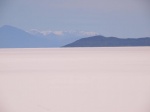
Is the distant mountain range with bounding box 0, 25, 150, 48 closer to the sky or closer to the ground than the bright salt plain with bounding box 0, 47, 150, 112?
closer to the sky

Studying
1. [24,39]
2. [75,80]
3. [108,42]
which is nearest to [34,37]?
[24,39]

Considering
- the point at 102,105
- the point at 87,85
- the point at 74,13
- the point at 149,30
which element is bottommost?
the point at 102,105

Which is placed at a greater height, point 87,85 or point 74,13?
point 74,13

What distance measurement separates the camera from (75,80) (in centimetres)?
146

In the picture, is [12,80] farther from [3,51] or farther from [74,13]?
[74,13]

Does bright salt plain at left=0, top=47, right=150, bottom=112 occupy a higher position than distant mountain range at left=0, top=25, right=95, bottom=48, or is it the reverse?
distant mountain range at left=0, top=25, right=95, bottom=48

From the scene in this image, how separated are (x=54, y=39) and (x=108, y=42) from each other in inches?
15.1

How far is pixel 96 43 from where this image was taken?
1.52 metres

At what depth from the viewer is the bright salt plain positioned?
4.72 ft

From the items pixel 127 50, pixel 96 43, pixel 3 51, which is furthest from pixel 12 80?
pixel 127 50

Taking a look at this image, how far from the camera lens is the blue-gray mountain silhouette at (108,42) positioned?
1.52m

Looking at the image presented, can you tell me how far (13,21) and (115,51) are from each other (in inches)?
29.5

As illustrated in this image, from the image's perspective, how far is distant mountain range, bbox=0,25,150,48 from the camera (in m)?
1.52

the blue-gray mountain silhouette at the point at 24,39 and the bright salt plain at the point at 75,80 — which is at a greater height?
the blue-gray mountain silhouette at the point at 24,39
